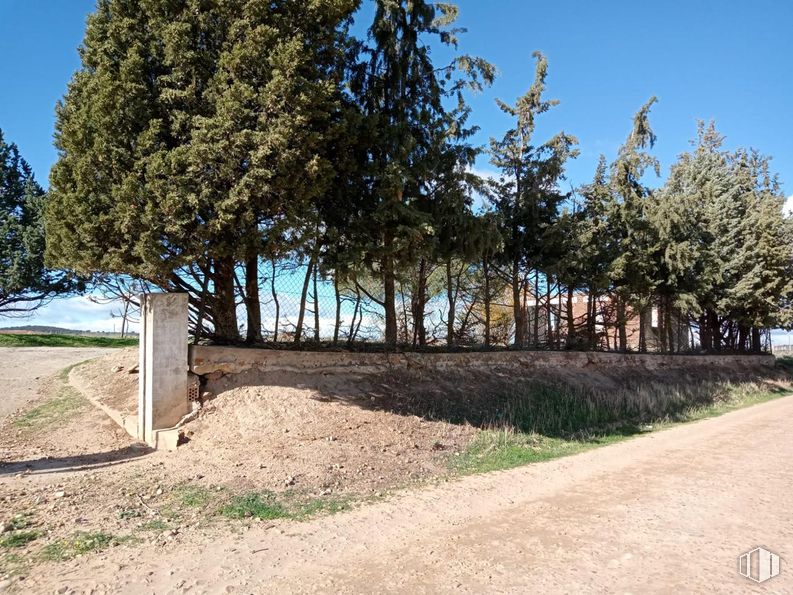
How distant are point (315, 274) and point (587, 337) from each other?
11087 mm

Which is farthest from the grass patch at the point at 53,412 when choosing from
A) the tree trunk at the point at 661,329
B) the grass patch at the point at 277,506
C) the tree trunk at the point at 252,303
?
the tree trunk at the point at 661,329

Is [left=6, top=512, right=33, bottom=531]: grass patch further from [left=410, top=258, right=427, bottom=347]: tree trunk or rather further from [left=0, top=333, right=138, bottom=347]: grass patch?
[left=0, top=333, right=138, bottom=347]: grass patch

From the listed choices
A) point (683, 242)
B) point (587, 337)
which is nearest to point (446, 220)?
point (587, 337)

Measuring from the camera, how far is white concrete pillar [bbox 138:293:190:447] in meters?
7.72

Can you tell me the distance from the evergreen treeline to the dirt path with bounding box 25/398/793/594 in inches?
166

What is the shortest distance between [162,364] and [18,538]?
3.53 meters

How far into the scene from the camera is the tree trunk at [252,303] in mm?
9141

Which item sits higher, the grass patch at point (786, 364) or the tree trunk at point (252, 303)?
the tree trunk at point (252, 303)

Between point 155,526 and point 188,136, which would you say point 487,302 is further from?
point 155,526

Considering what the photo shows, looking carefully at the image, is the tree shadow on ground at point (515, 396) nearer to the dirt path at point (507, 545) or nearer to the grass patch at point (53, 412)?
the dirt path at point (507, 545)

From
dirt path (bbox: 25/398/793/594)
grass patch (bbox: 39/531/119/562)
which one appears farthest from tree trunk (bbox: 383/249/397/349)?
grass patch (bbox: 39/531/119/562)

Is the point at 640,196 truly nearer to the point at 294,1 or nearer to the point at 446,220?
the point at 446,220

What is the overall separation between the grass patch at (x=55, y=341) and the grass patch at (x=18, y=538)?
17.6m

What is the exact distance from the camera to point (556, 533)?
4.72m
